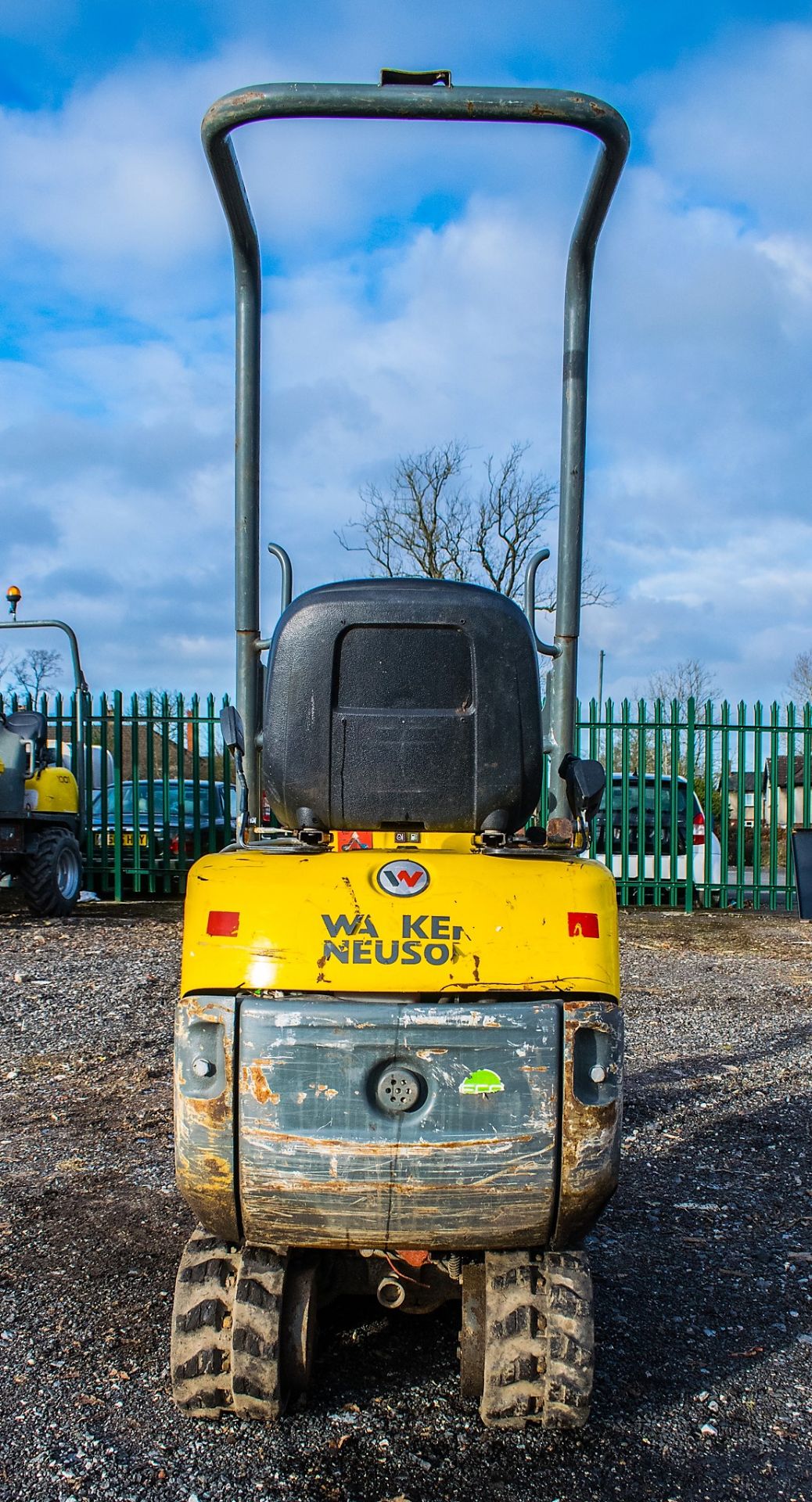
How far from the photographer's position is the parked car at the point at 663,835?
48.5 ft

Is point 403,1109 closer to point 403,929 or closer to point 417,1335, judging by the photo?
point 403,929

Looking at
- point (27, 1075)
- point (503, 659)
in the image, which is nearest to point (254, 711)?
point (503, 659)

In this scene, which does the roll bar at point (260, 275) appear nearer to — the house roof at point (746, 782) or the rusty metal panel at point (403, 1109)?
the rusty metal panel at point (403, 1109)

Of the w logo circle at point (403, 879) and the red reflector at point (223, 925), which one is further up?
the w logo circle at point (403, 879)

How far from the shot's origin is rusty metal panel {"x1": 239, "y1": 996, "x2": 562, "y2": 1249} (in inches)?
116

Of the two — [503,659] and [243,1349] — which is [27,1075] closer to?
[243,1349]

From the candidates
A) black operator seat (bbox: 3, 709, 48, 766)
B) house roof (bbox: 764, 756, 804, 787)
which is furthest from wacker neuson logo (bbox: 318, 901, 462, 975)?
house roof (bbox: 764, 756, 804, 787)

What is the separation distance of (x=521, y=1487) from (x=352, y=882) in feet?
4.99

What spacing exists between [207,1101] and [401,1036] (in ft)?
1.70

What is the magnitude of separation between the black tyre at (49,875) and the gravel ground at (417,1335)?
5.68 meters

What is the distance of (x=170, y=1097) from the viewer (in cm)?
645

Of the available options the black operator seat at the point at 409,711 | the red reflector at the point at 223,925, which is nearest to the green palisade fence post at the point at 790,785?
the black operator seat at the point at 409,711

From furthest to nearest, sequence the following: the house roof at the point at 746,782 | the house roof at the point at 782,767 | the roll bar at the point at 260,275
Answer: the house roof at the point at 746,782
the house roof at the point at 782,767
the roll bar at the point at 260,275

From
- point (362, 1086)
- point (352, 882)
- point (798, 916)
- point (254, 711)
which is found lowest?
point (798, 916)
